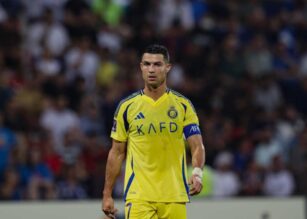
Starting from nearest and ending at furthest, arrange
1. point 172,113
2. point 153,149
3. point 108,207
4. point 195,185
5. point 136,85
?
point 195,185 < point 108,207 < point 153,149 < point 172,113 < point 136,85

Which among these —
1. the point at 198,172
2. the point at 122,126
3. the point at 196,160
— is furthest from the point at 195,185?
the point at 122,126

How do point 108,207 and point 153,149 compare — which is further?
point 153,149

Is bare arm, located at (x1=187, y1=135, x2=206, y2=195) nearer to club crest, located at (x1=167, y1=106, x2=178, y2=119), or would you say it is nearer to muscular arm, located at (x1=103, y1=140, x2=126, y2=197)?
club crest, located at (x1=167, y1=106, x2=178, y2=119)

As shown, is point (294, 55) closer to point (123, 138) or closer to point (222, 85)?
point (222, 85)

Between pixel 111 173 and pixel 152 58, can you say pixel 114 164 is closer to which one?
pixel 111 173

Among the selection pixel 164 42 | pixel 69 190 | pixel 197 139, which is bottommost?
pixel 69 190

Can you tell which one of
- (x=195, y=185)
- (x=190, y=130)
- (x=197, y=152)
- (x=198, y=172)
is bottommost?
(x=195, y=185)

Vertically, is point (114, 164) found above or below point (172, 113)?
below

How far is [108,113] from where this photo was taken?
1719cm

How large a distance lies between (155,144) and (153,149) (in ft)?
0.17

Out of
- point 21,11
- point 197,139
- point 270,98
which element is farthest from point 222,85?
point 197,139

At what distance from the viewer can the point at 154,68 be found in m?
9.74

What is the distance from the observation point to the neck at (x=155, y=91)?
32.6ft

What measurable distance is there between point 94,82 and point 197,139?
8.35 meters
